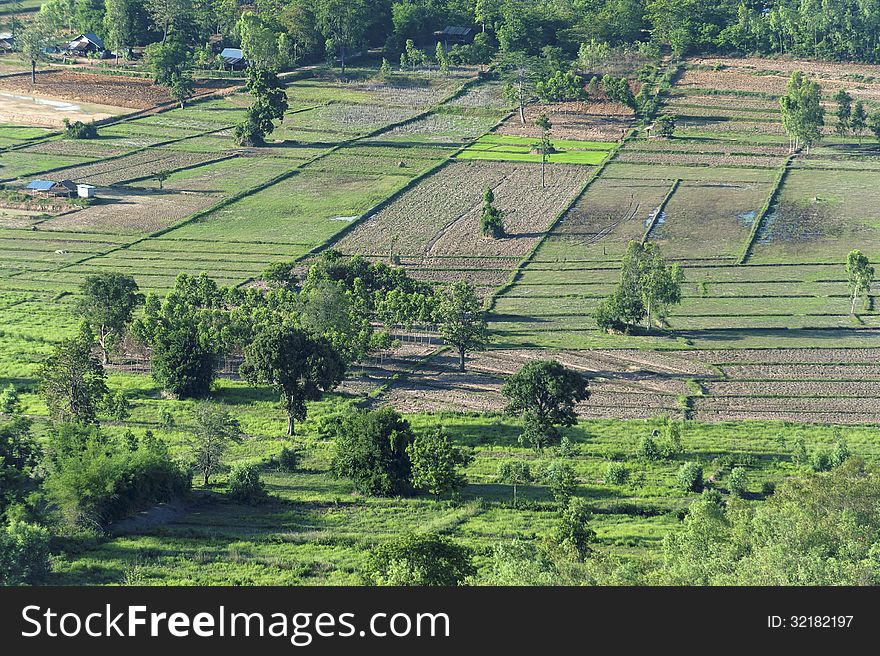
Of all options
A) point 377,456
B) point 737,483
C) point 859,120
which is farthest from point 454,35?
point 737,483

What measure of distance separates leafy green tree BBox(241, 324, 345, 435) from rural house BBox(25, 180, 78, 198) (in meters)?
56.5

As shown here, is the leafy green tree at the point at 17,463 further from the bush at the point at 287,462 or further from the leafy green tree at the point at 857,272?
the leafy green tree at the point at 857,272

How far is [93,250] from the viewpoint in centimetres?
10319

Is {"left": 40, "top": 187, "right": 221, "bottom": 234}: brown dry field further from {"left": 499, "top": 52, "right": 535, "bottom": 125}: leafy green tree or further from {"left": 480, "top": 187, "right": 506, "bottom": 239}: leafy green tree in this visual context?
{"left": 499, "top": 52, "right": 535, "bottom": 125}: leafy green tree

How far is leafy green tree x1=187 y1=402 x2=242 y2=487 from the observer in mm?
60188

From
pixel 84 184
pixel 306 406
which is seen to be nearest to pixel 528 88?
pixel 84 184

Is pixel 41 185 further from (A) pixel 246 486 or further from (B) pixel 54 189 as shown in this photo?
(A) pixel 246 486

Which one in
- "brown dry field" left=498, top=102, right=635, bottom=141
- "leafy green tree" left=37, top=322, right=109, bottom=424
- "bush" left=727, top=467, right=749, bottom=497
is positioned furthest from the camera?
"brown dry field" left=498, top=102, right=635, bottom=141

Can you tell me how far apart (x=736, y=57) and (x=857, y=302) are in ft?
296

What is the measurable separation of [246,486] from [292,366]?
37.0ft

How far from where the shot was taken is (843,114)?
13625cm

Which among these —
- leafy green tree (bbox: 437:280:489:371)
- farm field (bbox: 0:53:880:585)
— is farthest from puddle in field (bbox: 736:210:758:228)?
leafy green tree (bbox: 437:280:489:371)

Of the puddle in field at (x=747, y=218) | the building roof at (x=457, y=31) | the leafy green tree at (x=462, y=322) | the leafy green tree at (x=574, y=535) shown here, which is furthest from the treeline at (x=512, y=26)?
the leafy green tree at (x=574, y=535)

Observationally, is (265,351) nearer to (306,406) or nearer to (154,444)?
(306,406)
